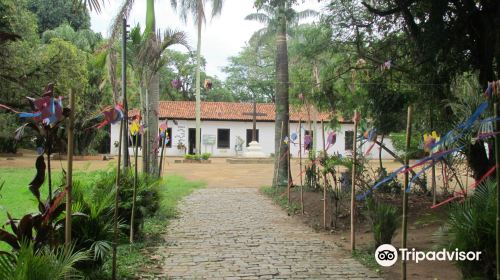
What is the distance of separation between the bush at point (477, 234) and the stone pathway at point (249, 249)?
1362mm

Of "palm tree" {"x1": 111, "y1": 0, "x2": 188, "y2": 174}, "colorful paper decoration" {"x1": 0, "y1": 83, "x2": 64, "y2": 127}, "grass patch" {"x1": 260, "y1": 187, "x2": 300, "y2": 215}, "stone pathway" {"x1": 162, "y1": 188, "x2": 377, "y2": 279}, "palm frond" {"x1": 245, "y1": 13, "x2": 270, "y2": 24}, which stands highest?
"palm frond" {"x1": 245, "y1": 13, "x2": 270, "y2": 24}

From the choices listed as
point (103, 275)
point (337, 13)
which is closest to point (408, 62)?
point (337, 13)

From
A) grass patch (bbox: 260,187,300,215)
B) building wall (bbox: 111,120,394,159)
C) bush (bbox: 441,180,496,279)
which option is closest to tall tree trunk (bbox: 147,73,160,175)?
grass patch (bbox: 260,187,300,215)

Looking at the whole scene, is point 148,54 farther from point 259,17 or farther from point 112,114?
point 259,17

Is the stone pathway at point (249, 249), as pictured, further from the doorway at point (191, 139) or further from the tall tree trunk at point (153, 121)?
the doorway at point (191, 139)

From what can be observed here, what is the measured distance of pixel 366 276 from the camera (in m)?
4.41

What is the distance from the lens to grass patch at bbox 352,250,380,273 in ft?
15.5

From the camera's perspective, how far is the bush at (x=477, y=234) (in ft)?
9.90

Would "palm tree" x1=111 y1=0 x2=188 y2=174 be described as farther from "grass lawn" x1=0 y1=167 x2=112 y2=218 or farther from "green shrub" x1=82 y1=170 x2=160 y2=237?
"green shrub" x1=82 y1=170 x2=160 y2=237

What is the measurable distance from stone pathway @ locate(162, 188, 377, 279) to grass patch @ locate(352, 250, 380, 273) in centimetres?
10

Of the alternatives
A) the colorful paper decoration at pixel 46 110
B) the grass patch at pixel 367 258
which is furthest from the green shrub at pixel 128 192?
the grass patch at pixel 367 258

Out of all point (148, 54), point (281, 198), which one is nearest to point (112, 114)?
point (148, 54)

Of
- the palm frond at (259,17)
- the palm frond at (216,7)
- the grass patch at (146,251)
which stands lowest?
the grass patch at (146,251)

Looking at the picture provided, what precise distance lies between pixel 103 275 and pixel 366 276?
2.54m
